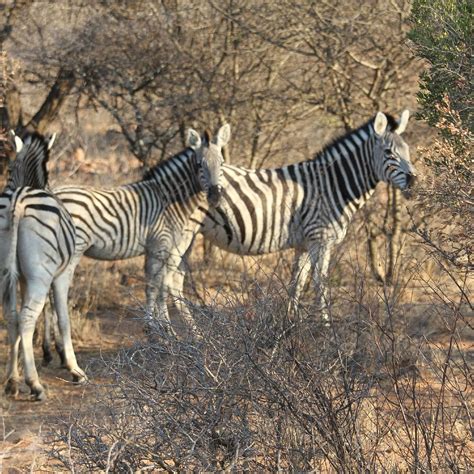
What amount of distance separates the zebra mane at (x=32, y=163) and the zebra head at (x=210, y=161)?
4.37 feet

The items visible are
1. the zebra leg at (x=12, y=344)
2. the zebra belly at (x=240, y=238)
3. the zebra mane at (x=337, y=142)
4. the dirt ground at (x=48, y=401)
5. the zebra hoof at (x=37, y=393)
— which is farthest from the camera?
the zebra mane at (x=337, y=142)

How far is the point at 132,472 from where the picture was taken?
4.03 m

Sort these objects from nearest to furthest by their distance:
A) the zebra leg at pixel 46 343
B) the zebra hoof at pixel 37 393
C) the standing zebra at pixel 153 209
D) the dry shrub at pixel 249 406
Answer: the dry shrub at pixel 249 406
the zebra hoof at pixel 37 393
the zebra leg at pixel 46 343
the standing zebra at pixel 153 209

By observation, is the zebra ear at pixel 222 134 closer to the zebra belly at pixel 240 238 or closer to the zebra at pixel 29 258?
the zebra belly at pixel 240 238

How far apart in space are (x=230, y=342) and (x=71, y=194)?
532 centimetres

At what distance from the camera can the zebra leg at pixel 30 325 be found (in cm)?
813

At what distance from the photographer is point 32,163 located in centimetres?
961

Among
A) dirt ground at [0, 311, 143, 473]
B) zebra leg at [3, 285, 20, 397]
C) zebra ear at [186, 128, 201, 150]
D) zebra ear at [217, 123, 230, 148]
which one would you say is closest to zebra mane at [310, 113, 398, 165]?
zebra ear at [217, 123, 230, 148]

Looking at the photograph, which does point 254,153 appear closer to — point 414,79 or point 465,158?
point 414,79

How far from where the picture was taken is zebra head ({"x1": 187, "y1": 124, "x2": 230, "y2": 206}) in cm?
956

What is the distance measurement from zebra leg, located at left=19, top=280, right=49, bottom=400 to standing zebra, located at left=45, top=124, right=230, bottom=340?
0.95 m

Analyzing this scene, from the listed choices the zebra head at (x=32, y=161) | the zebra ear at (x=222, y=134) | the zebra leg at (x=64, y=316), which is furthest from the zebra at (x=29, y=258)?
the zebra ear at (x=222, y=134)

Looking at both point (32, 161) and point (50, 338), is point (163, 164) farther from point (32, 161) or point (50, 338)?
point (50, 338)

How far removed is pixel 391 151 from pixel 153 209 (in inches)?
86.7
